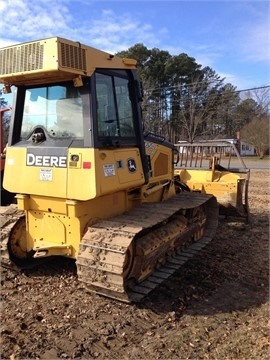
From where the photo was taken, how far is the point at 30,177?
4883mm

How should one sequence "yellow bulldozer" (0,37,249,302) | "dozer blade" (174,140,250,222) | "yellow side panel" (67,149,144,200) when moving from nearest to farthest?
"yellow bulldozer" (0,37,249,302)
"yellow side panel" (67,149,144,200)
"dozer blade" (174,140,250,222)

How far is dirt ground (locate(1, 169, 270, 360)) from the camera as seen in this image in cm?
363

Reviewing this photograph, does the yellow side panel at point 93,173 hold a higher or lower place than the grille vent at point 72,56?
lower

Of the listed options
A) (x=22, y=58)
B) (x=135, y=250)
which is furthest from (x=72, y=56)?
(x=135, y=250)

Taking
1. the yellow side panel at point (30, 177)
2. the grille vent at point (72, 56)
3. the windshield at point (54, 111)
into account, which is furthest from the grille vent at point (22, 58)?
the yellow side panel at point (30, 177)

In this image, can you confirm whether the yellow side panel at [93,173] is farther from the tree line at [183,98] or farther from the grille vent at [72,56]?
the tree line at [183,98]

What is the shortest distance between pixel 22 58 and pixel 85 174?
1.48 meters

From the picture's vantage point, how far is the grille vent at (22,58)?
422cm

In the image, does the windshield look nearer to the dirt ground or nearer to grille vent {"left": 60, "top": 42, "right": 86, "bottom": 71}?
grille vent {"left": 60, "top": 42, "right": 86, "bottom": 71}

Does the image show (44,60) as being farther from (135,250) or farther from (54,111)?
(135,250)

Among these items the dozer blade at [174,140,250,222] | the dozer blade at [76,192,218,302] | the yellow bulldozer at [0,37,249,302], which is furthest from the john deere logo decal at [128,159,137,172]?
the dozer blade at [174,140,250,222]

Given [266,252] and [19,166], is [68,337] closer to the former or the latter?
[19,166]

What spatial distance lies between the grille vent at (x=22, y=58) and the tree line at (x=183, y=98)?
33.6m

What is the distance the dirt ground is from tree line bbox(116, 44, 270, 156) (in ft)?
109
